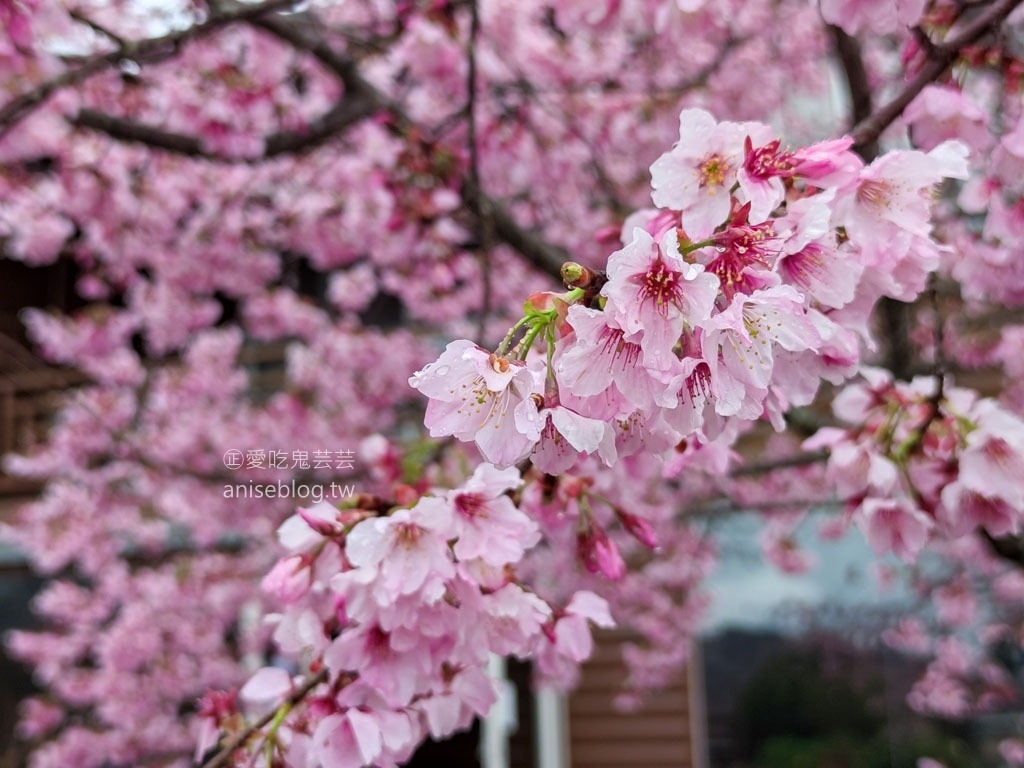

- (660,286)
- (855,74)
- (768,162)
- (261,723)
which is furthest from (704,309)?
(855,74)

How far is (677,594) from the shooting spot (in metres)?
4.83

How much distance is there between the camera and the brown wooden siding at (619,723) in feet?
16.7

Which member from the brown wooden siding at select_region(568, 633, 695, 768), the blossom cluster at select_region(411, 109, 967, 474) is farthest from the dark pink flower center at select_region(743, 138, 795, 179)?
the brown wooden siding at select_region(568, 633, 695, 768)

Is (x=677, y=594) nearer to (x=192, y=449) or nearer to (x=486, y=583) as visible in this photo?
(x=192, y=449)

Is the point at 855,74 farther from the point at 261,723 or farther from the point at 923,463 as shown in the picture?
the point at 261,723

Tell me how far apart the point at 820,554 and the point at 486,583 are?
13.3ft

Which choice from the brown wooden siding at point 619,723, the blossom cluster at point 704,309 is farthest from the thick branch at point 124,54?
the brown wooden siding at point 619,723

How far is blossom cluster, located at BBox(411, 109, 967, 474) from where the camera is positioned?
0.75 m

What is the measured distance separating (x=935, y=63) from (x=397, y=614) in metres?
0.94

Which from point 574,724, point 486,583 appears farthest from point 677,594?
point 486,583

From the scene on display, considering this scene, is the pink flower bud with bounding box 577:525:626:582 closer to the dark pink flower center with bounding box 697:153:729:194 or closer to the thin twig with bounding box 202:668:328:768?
the thin twig with bounding box 202:668:328:768

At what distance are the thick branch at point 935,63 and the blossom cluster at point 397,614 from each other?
611mm

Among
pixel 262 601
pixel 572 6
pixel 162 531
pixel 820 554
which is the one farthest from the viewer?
pixel 820 554

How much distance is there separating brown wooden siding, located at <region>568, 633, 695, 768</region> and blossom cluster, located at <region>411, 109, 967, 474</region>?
4.54 m
